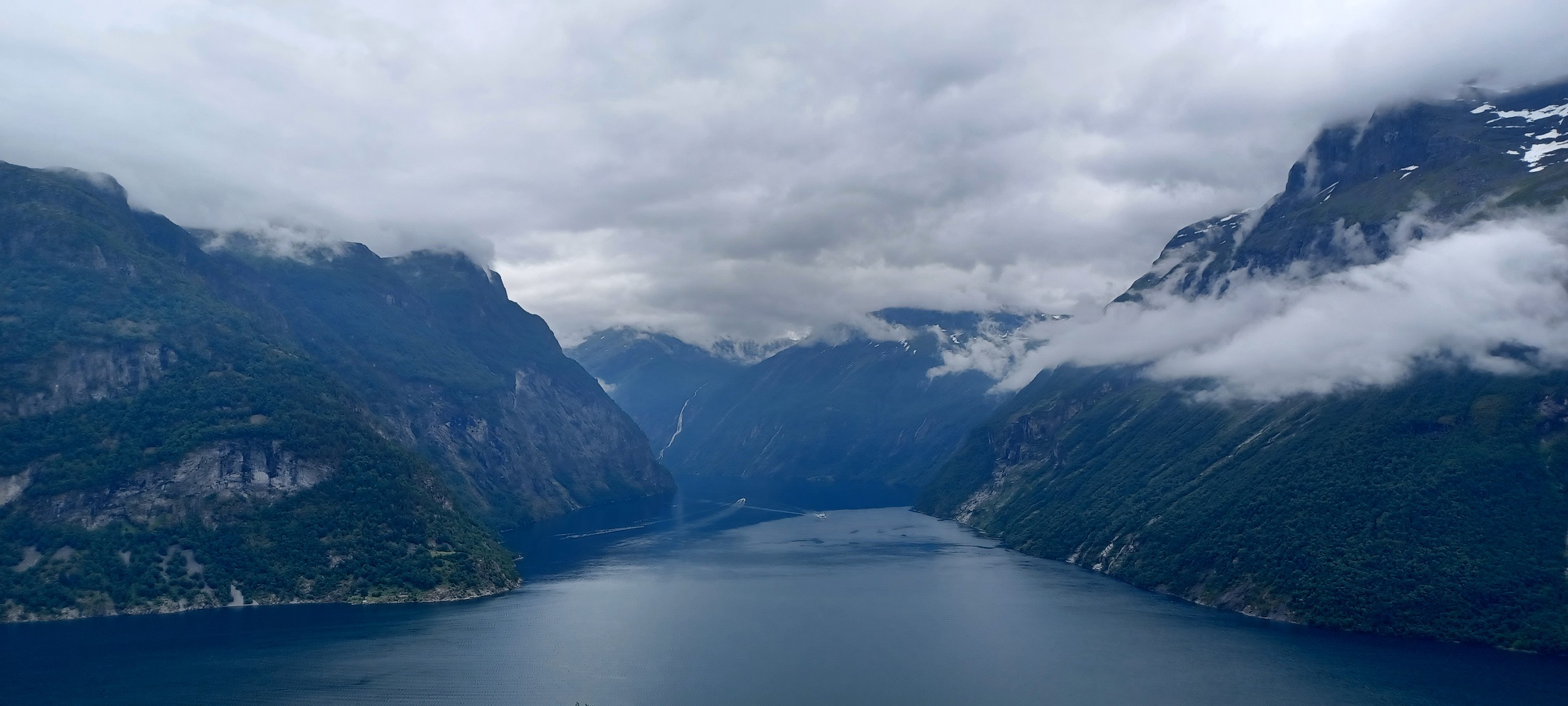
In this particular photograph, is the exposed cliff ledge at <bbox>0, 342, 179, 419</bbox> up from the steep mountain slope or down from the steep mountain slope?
up

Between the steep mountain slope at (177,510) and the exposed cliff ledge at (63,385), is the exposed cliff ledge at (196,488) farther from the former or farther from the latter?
the exposed cliff ledge at (63,385)

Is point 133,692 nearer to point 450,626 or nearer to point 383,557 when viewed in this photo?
point 450,626

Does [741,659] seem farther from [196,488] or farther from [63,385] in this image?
[63,385]

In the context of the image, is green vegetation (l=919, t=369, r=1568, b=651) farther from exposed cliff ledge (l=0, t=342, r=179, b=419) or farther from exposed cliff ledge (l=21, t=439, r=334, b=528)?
exposed cliff ledge (l=0, t=342, r=179, b=419)

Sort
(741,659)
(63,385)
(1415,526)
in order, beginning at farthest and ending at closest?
(63,385) < (1415,526) < (741,659)

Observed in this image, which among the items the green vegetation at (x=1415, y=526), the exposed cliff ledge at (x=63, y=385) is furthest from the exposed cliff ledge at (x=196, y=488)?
the green vegetation at (x=1415, y=526)

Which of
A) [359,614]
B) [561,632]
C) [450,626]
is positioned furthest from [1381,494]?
[359,614]

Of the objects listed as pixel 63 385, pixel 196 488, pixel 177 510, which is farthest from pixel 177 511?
pixel 63 385

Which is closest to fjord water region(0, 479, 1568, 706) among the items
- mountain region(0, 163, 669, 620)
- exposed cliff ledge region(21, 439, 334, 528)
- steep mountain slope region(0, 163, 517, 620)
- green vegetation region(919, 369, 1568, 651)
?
green vegetation region(919, 369, 1568, 651)

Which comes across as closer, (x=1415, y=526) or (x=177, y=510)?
(x=1415, y=526)
